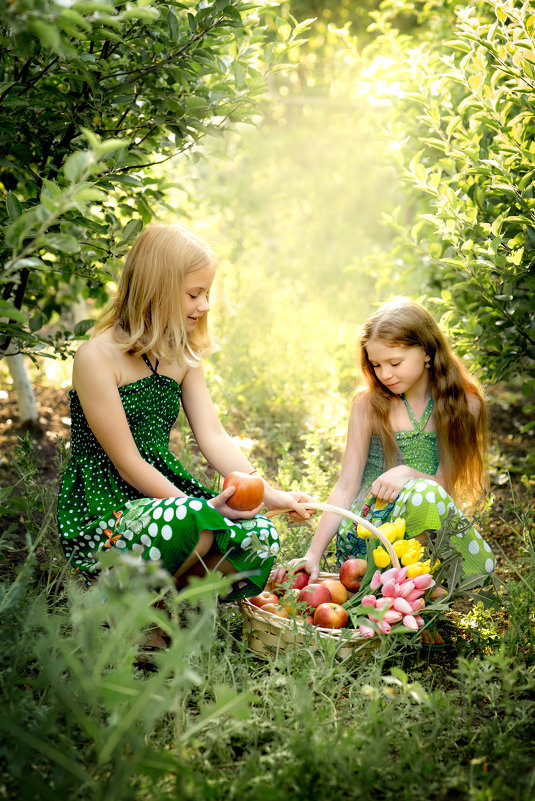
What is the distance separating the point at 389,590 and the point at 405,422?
0.76m

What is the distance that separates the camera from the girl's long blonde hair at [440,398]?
2430mm

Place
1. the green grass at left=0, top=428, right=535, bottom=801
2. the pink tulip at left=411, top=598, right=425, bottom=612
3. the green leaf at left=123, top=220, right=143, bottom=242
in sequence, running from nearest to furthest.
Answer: the green grass at left=0, top=428, right=535, bottom=801, the pink tulip at left=411, top=598, right=425, bottom=612, the green leaf at left=123, top=220, right=143, bottom=242

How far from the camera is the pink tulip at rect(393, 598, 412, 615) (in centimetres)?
183

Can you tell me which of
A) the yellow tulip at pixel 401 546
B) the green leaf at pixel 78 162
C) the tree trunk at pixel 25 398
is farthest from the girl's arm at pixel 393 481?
the tree trunk at pixel 25 398

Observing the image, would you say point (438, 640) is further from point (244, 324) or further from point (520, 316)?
point (244, 324)

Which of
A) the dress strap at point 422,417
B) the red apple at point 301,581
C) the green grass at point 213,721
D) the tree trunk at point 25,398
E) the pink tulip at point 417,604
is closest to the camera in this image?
the green grass at point 213,721

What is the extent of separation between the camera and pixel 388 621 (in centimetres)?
184

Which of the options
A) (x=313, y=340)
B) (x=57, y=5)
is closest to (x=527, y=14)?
(x=57, y=5)

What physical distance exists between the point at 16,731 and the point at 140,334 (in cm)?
118

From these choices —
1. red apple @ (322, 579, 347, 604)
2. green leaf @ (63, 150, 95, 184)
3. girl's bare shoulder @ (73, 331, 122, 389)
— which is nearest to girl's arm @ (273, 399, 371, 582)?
red apple @ (322, 579, 347, 604)

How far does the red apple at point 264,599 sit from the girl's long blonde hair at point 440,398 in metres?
0.65

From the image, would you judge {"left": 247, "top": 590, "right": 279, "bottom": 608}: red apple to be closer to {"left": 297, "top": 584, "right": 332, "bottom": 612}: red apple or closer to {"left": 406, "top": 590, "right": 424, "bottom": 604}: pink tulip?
{"left": 297, "top": 584, "right": 332, "bottom": 612}: red apple

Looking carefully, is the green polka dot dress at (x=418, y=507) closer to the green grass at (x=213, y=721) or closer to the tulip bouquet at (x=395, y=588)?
the tulip bouquet at (x=395, y=588)

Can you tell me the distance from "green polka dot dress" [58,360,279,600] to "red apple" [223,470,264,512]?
2.4 inches
